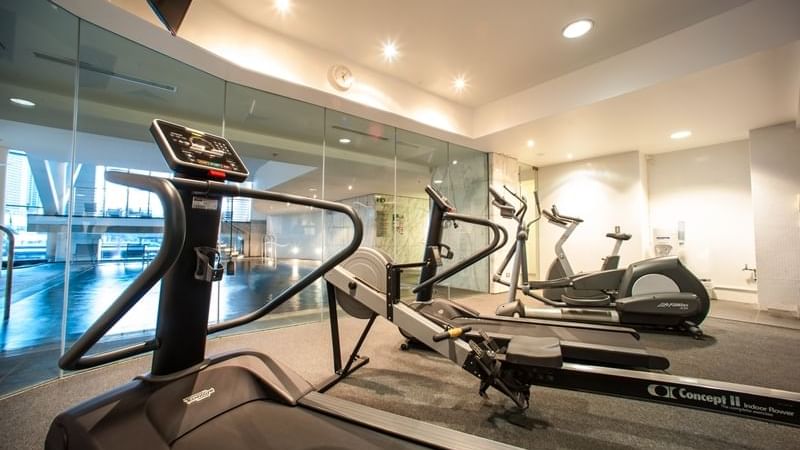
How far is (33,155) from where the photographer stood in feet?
10.0

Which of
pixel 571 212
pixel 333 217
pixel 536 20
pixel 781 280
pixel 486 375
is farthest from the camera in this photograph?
pixel 571 212

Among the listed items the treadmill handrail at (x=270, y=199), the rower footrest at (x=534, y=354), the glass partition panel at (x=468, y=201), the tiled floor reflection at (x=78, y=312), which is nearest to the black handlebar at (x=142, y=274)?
the treadmill handrail at (x=270, y=199)

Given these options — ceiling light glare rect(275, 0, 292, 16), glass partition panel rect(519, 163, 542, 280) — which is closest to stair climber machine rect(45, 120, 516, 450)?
ceiling light glare rect(275, 0, 292, 16)

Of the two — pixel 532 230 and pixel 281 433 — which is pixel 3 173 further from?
pixel 532 230

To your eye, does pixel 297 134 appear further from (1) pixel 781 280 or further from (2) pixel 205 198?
(1) pixel 781 280

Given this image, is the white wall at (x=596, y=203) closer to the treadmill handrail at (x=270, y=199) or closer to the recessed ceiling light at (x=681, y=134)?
the recessed ceiling light at (x=681, y=134)

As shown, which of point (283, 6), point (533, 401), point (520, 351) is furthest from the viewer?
point (283, 6)

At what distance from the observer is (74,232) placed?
9.35 feet

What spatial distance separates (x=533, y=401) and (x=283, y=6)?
3.91 metres

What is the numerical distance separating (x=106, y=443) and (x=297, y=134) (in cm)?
486

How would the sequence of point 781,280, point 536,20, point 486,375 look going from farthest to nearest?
point 781,280 < point 536,20 < point 486,375

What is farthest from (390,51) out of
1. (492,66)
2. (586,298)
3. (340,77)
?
(586,298)

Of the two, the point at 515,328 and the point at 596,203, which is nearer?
the point at 515,328

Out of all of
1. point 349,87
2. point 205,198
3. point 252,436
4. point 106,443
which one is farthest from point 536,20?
point 106,443
